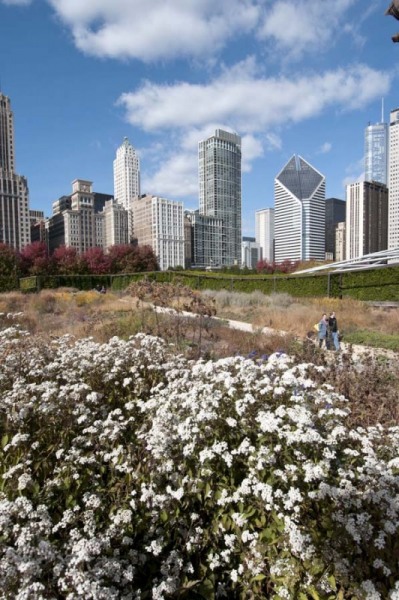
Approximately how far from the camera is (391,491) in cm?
205

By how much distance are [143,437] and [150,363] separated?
5.14 ft

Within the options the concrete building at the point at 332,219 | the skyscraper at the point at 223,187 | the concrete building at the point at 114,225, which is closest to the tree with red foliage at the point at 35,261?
the concrete building at the point at 114,225

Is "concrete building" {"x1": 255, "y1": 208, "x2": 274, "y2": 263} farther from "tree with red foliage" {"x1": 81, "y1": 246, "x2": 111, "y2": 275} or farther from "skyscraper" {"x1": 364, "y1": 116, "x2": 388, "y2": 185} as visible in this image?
"tree with red foliage" {"x1": 81, "y1": 246, "x2": 111, "y2": 275}

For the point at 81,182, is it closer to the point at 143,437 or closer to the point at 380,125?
the point at 380,125

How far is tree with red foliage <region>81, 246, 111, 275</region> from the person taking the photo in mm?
43412

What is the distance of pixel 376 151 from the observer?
173500mm

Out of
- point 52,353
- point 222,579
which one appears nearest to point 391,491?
point 222,579

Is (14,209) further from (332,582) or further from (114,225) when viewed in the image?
(332,582)


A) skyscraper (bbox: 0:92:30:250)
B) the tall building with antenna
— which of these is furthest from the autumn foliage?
the tall building with antenna

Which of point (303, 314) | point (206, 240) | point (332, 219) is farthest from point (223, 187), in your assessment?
point (303, 314)

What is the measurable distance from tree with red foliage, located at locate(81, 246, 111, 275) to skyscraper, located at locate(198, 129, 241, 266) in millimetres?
97448

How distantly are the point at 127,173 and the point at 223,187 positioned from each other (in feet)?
175

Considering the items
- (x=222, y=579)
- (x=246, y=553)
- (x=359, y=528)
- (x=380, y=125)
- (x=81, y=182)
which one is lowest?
(x=222, y=579)

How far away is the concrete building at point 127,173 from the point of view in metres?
176
